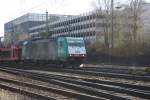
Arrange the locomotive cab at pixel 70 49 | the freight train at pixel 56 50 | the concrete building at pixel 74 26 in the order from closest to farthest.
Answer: the locomotive cab at pixel 70 49 → the freight train at pixel 56 50 → the concrete building at pixel 74 26

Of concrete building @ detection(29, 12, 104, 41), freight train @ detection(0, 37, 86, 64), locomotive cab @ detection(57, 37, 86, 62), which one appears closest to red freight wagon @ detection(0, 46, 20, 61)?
freight train @ detection(0, 37, 86, 64)

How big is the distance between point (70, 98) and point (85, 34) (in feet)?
309

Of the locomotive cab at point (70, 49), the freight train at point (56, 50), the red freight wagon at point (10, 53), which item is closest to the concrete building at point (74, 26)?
the red freight wagon at point (10, 53)

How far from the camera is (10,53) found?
56406mm

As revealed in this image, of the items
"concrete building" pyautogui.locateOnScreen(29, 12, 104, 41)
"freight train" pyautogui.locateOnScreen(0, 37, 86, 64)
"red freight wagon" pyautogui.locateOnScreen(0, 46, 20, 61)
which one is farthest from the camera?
"concrete building" pyautogui.locateOnScreen(29, 12, 104, 41)

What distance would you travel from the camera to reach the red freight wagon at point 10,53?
177 feet

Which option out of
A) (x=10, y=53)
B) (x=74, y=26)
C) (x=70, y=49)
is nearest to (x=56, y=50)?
(x=70, y=49)

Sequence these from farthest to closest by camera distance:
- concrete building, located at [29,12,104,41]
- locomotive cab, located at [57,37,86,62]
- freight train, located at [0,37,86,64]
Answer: concrete building, located at [29,12,104,41]
freight train, located at [0,37,86,64]
locomotive cab, located at [57,37,86,62]

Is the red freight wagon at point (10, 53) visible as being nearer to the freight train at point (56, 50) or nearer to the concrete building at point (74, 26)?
the freight train at point (56, 50)

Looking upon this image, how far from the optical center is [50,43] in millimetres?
41094

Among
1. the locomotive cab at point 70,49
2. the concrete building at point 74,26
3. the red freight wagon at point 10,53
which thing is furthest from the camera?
the concrete building at point 74,26

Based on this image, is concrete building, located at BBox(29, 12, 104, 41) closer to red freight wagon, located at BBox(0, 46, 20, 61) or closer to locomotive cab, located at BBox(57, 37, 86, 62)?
red freight wagon, located at BBox(0, 46, 20, 61)

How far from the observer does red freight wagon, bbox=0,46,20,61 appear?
54.1 metres

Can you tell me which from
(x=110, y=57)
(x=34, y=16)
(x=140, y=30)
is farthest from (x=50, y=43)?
(x=34, y=16)
